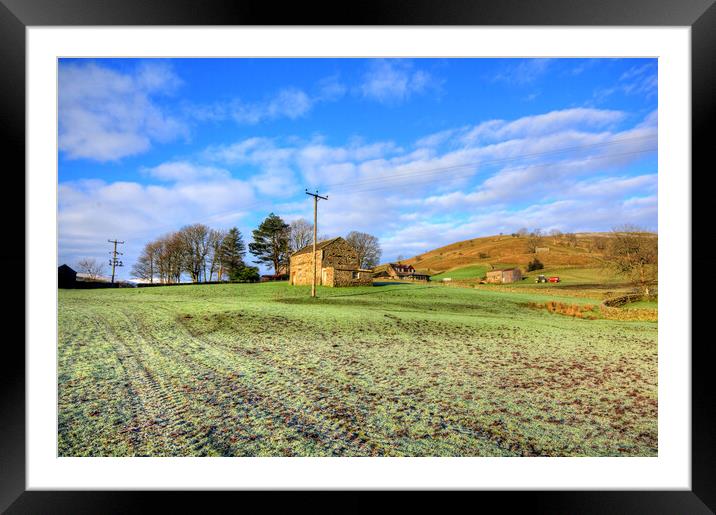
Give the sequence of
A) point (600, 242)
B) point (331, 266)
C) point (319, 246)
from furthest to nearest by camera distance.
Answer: point (319, 246) → point (331, 266) → point (600, 242)

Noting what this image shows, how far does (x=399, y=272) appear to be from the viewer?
1321 centimetres

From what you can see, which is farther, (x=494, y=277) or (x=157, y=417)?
(x=494, y=277)

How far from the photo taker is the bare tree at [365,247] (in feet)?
39.6

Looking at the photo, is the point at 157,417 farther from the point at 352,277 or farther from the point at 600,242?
the point at 600,242

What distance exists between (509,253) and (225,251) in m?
11.1

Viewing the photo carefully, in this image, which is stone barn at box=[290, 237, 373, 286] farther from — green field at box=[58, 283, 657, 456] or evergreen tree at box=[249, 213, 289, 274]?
green field at box=[58, 283, 657, 456]

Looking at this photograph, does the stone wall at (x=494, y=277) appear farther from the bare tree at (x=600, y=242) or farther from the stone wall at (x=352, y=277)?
the stone wall at (x=352, y=277)

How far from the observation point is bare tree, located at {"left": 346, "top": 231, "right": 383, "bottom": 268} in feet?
39.6

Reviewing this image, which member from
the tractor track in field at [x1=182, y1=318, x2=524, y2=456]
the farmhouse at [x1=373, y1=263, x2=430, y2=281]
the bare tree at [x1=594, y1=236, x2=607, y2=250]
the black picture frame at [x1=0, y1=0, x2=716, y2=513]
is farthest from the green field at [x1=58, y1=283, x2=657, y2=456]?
the farmhouse at [x1=373, y1=263, x2=430, y2=281]
